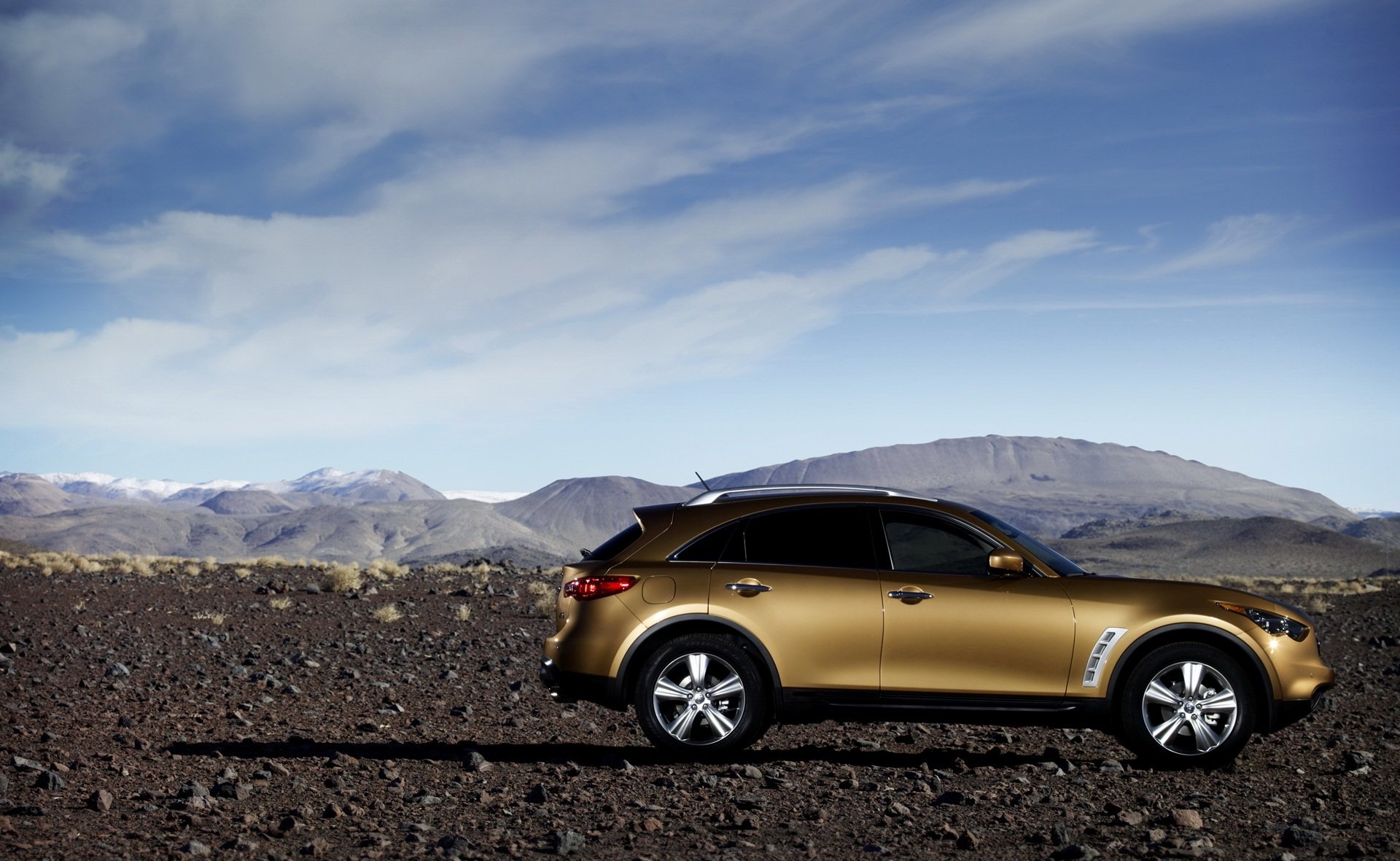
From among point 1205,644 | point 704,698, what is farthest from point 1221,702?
point 704,698

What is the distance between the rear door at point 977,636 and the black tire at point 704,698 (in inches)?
34.5

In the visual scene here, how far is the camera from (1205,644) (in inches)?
329

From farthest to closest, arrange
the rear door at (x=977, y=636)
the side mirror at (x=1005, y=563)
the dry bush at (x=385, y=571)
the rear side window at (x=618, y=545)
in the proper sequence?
the dry bush at (x=385, y=571) → the rear side window at (x=618, y=545) → the rear door at (x=977, y=636) → the side mirror at (x=1005, y=563)

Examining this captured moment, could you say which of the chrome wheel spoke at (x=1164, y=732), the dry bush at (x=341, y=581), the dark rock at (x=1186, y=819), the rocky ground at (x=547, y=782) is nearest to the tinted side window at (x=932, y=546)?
the rocky ground at (x=547, y=782)

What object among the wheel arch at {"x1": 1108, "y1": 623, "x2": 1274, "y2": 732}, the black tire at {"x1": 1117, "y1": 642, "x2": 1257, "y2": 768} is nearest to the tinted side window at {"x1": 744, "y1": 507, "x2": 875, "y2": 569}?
the wheel arch at {"x1": 1108, "y1": 623, "x2": 1274, "y2": 732}

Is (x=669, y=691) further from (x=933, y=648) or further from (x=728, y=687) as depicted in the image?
(x=933, y=648)

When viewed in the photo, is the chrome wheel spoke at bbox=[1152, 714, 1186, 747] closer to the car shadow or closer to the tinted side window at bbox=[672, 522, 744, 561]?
the car shadow

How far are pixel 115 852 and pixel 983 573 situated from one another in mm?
5356

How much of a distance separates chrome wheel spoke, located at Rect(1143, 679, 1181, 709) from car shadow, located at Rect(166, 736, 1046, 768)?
102 centimetres

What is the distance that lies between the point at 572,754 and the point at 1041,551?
3642mm

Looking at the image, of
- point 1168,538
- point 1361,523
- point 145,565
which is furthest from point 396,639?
point 1361,523

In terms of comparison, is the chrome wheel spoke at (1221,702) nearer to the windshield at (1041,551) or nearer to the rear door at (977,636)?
the rear door at (977,636)

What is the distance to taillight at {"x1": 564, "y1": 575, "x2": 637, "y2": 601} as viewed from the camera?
27.8 ft

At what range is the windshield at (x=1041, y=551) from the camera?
852 cm
